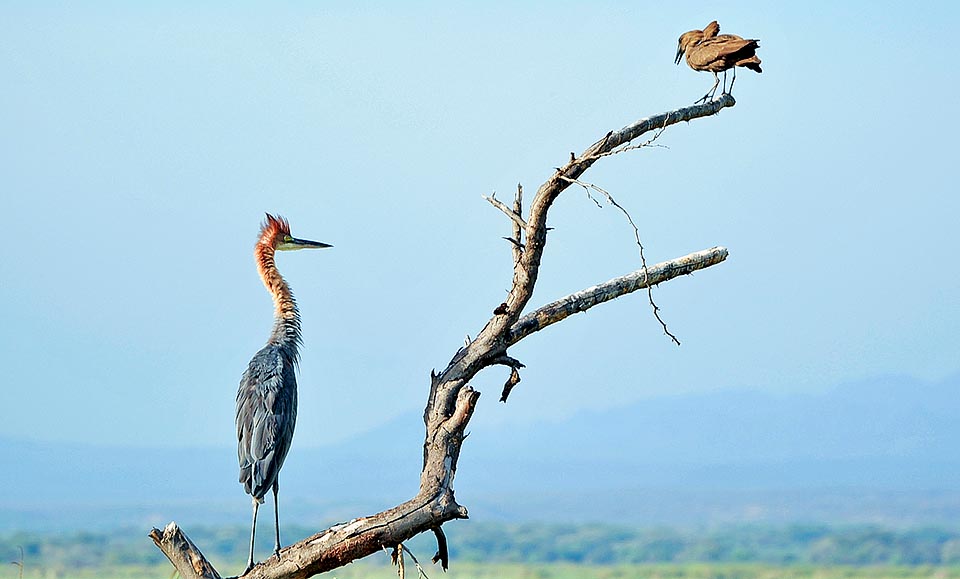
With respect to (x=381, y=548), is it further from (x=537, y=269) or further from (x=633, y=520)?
(x=633, y=520)

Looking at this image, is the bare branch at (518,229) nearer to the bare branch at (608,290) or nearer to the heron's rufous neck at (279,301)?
the bare branch at (608,290)

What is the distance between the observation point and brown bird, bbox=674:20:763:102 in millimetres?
9047

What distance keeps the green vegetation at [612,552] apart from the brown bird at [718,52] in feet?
141

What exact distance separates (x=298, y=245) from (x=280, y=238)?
12 cm

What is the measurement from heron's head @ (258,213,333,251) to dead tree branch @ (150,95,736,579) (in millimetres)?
2300

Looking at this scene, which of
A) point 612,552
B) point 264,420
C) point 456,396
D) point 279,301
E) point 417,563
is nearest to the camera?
point 417,563

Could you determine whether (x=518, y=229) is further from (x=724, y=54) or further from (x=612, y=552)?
(x=612, y=552)

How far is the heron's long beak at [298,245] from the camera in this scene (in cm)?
886

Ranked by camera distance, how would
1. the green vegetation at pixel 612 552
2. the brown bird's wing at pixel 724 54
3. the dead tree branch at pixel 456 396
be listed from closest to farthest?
1. the dead tree branch at pixel 456 396
2. the brown bird's wing at pixel 724 54
3. the green vegetation at pixel 612 552

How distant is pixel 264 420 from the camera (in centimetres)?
774

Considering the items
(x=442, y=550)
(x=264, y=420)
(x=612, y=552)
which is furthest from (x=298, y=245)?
(x=612, y=552)

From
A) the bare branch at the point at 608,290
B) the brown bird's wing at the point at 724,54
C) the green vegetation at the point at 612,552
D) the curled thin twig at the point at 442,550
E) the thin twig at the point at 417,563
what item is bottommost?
the thin twig at the point at 417,563

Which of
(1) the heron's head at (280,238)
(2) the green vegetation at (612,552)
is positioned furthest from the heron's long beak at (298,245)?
(2) the green vegetation at (612,552)

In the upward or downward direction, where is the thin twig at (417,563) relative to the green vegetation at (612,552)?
downward
